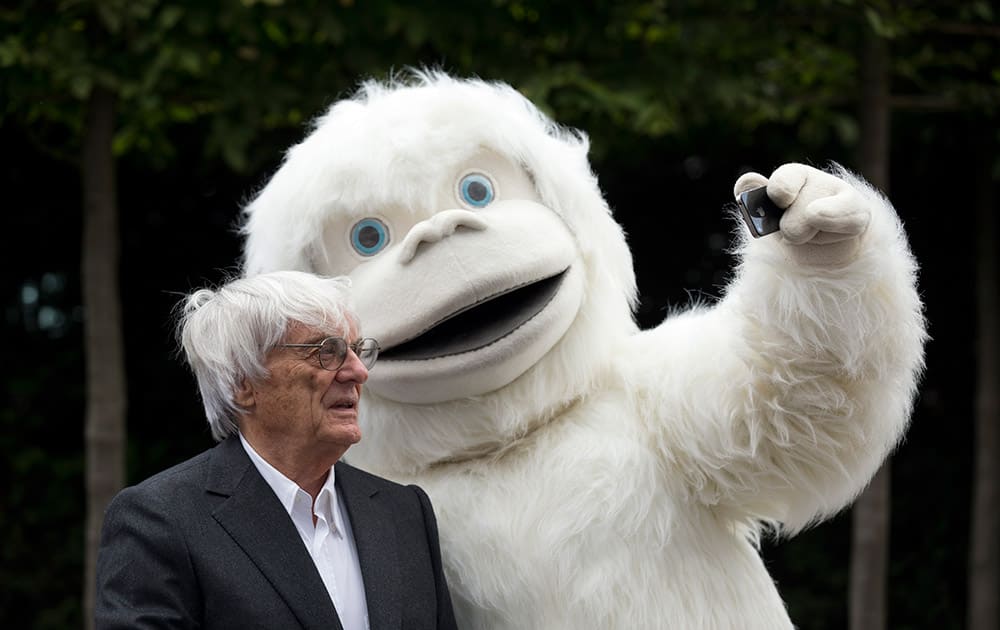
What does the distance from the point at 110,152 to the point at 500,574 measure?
103 inches

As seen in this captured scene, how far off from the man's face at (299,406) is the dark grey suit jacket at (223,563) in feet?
0.22

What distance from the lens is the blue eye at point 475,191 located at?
2861 mm

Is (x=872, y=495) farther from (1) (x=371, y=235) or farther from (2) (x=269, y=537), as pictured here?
(2) (x=269, y=537)

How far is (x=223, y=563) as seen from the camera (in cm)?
223

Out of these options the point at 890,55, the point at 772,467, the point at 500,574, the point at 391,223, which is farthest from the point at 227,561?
the point at 890,55

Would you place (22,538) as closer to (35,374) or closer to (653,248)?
(35,374)

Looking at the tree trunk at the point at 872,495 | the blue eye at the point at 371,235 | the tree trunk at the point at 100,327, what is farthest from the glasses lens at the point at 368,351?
the tree trunk at the point at 872,495

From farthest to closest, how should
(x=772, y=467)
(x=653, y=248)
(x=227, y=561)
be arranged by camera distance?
(x=653, y=248) → (x=772, y=467) → (x=227, y=561)

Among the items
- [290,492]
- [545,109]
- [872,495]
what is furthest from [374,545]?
[872,495]

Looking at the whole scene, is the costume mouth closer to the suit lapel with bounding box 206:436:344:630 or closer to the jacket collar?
the jacket collar

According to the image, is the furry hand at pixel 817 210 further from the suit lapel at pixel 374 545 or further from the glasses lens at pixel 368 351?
the suit lapel at pixel 374 545

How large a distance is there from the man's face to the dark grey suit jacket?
0.07 meters

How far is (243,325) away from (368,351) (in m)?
0.28

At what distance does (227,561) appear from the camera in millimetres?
2232
